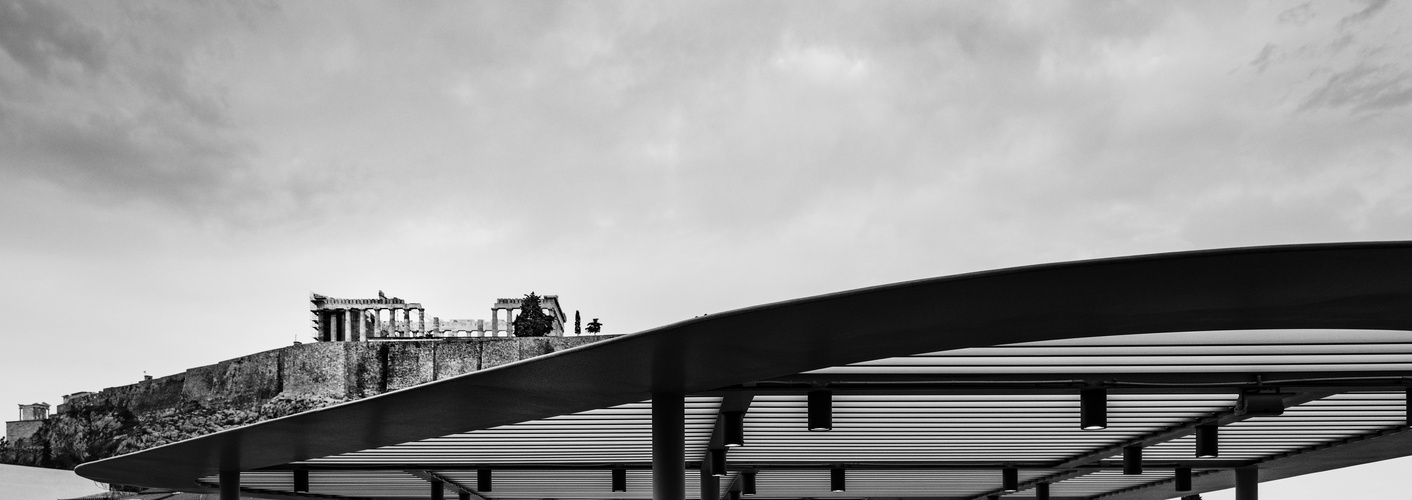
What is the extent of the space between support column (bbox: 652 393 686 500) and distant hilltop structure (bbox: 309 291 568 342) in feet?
227

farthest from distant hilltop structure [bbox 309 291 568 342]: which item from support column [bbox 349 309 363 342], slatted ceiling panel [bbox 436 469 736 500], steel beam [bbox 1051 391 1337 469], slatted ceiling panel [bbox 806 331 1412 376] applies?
slatted ceiling panel [bbox 806 331 1412 376]

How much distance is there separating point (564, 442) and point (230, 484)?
10.8 ft

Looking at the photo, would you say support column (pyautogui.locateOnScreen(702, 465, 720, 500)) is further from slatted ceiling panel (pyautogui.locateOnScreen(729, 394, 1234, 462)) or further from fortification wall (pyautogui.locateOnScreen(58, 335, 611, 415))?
fortification wall (pyautogui.locateOnScreen(58, 335, 611, 415))

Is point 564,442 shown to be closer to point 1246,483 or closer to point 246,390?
point 1246,483

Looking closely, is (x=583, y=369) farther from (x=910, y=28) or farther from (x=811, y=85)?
(x=811, y=85)

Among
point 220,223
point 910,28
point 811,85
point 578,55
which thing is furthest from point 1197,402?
point 220,223

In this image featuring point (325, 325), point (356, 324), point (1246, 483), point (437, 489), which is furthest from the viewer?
point (325, 325)

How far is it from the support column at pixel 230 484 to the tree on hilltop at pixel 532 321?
6200 cm

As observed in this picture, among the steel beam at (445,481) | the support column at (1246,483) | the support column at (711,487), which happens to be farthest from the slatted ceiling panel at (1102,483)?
the steel beam at (445,481)

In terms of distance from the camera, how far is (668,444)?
787cm

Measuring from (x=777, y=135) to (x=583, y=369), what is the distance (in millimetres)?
76359

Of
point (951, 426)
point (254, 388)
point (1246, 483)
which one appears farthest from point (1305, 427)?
point (254, 388)

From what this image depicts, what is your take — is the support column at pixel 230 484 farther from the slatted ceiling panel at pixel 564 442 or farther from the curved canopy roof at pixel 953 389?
the slatted ceiling panel at pixel 564 442

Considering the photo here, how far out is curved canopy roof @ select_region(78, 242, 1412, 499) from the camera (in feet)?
18.4
